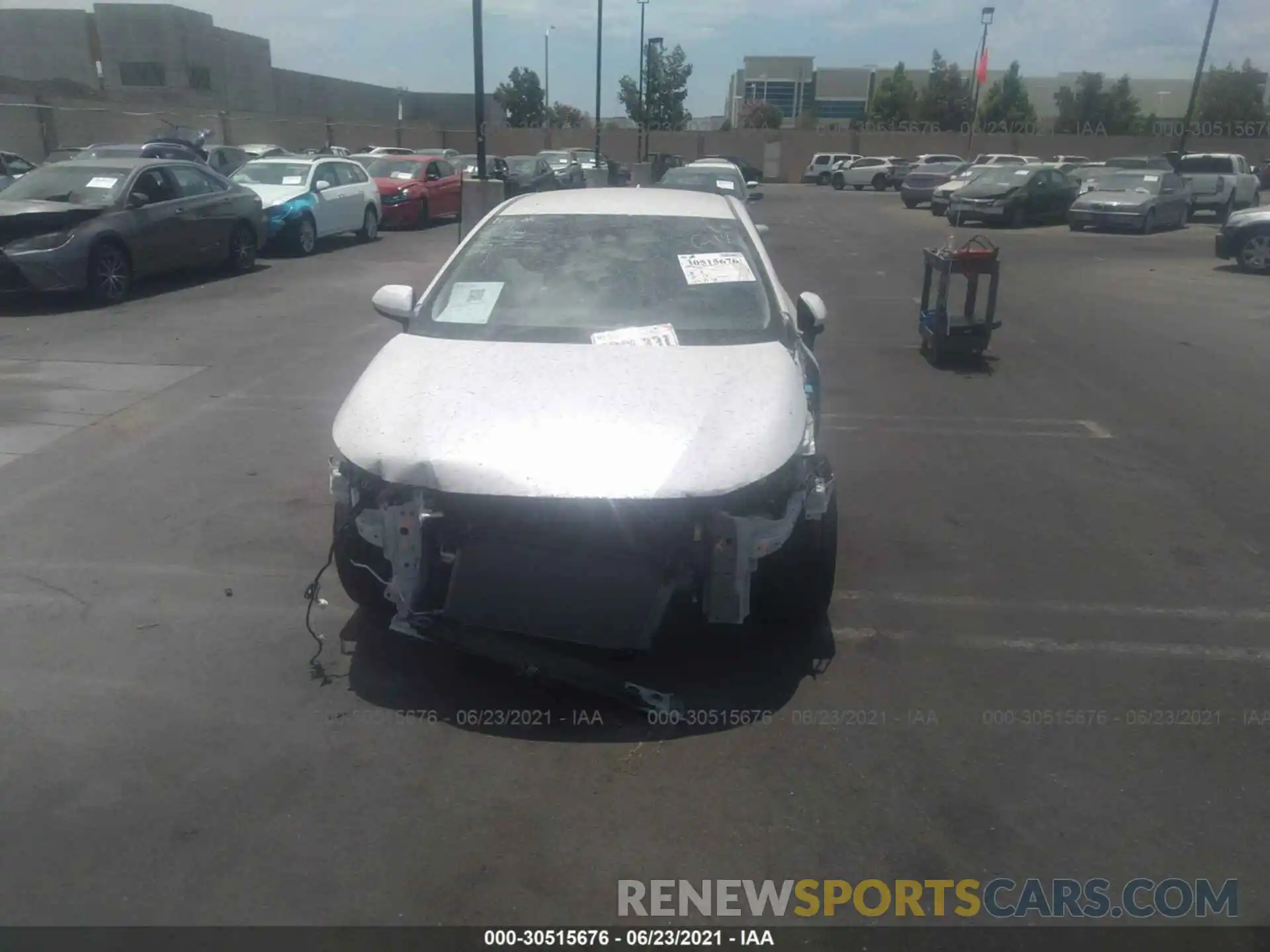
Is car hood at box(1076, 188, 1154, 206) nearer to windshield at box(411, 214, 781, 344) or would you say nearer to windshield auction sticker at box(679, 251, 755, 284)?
windshield at box(411, 214, 781, 344)

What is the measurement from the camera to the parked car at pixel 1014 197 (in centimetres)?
2502

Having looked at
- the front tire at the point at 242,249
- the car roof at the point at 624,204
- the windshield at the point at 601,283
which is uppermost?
the car roof at the point at 624,204

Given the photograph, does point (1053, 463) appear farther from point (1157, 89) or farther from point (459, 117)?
point (1157, 89)

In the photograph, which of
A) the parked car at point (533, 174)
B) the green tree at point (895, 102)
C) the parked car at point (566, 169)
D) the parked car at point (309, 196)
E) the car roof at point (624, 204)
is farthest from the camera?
the green tree at point (895, 102)

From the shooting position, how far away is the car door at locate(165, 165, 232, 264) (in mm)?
12836

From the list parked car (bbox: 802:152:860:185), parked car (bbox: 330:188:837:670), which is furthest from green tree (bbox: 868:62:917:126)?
parked car (bbox: 330:188:837:670)

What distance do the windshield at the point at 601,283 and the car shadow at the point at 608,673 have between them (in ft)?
4.65

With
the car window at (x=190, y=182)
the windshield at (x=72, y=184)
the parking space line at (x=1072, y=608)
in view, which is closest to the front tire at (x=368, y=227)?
the car window at (x=190, y=182)

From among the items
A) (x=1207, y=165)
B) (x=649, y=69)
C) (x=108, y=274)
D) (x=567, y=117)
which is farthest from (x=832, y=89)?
(x=108, y=274)

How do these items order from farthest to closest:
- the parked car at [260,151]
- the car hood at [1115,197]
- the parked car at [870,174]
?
the parked car at [870,174] < the parked car at [260,151] < the car hood at [1115,197]

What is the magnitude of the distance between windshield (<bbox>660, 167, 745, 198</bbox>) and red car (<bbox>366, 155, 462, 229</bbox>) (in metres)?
5.02

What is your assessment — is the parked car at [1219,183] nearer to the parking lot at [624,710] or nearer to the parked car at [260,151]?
the parked car at [260,151]

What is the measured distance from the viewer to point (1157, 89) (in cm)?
9169

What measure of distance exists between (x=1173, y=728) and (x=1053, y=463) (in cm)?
320
